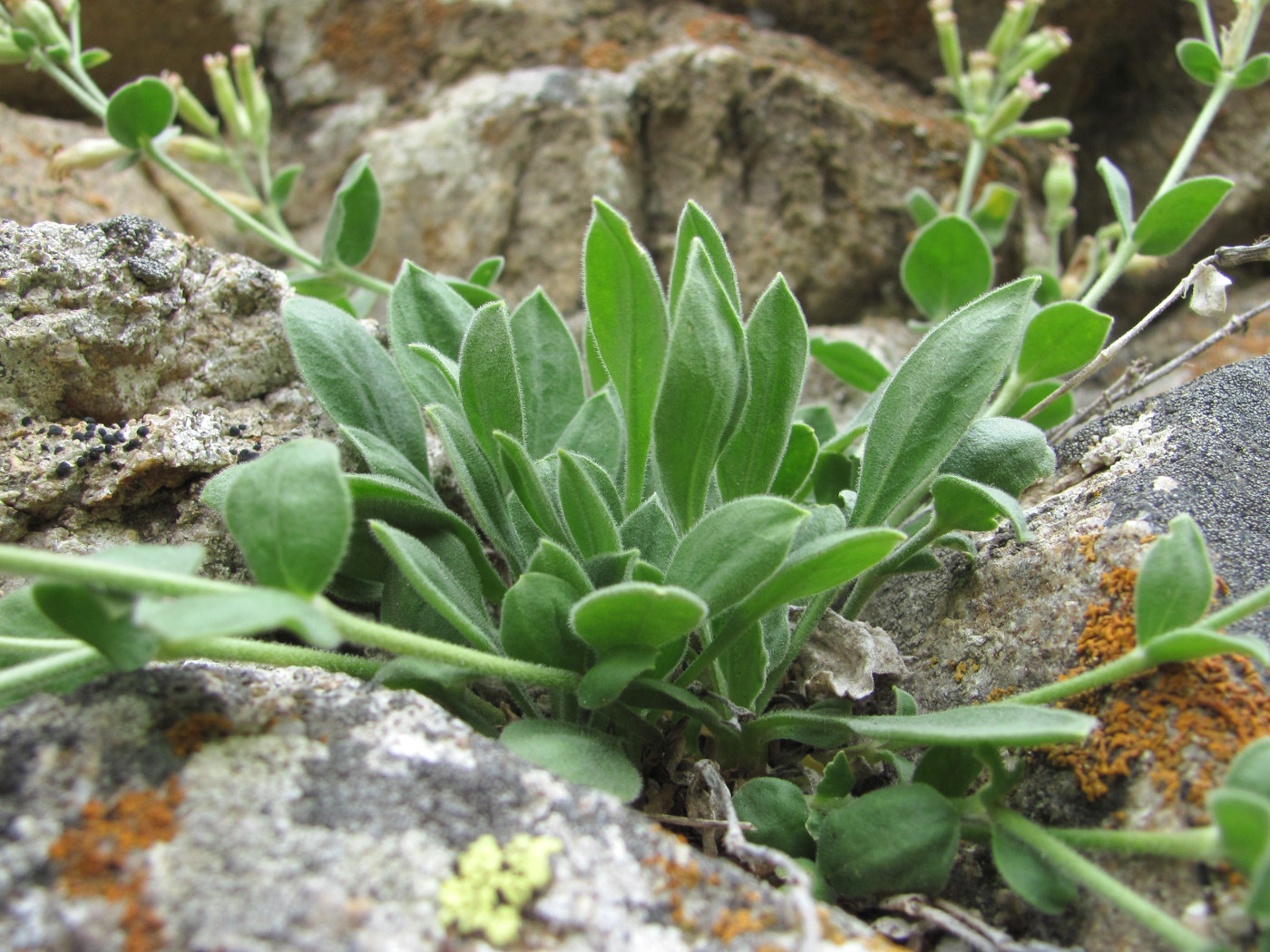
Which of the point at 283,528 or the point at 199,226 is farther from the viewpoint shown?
the point at 199,226

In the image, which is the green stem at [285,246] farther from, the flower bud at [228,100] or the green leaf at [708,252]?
the green leaf at [708,252]

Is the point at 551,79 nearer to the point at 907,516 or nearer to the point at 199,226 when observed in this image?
the point at 199,226

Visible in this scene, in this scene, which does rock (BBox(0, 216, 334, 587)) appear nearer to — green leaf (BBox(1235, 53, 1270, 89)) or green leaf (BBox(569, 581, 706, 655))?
green leaf (BBox(569, 581, 706, 655))

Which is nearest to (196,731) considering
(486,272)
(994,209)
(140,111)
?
(486,272)

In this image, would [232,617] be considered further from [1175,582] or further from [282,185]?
[282,185]

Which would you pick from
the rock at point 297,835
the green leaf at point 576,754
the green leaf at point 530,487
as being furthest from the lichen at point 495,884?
the green leaf at point 530,487

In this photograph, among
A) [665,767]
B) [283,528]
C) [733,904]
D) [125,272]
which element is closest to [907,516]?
[665,767]
